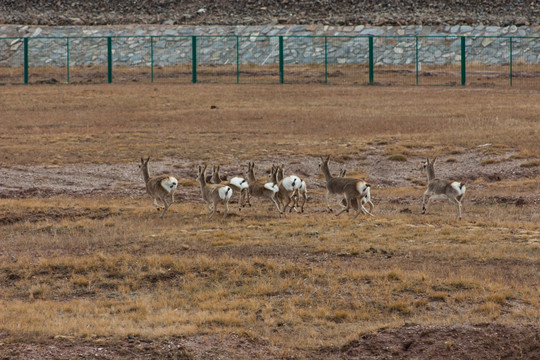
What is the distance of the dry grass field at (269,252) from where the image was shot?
34.5ft

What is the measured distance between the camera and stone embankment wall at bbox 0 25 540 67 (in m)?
52.1

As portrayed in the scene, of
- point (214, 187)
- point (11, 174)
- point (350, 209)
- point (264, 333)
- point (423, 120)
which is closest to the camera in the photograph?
point (264, 333)

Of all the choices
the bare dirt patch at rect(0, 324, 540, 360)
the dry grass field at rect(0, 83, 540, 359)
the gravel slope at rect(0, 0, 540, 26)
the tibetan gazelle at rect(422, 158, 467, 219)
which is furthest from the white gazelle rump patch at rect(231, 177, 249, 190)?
the gravel slope at rect(0, 0, 540, 26)

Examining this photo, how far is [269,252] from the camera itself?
1469 cm

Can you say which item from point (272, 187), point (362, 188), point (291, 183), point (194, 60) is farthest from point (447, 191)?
point (194, 60)

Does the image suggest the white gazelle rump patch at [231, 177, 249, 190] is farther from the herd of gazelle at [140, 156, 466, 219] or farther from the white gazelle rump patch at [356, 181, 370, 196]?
the white gazelle rump patch at [356, 181, 370, 196]

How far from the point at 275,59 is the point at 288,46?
1525 millimetres

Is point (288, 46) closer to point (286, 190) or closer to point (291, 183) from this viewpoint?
point (286, 190)

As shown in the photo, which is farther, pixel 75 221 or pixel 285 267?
pixel 75 221

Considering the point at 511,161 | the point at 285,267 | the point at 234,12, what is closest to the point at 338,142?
the point at 511,161

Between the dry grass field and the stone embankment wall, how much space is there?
2230 centimetres

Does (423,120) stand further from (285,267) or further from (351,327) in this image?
(351,327)

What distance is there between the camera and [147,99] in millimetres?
41125

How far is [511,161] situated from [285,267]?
1287 cm
